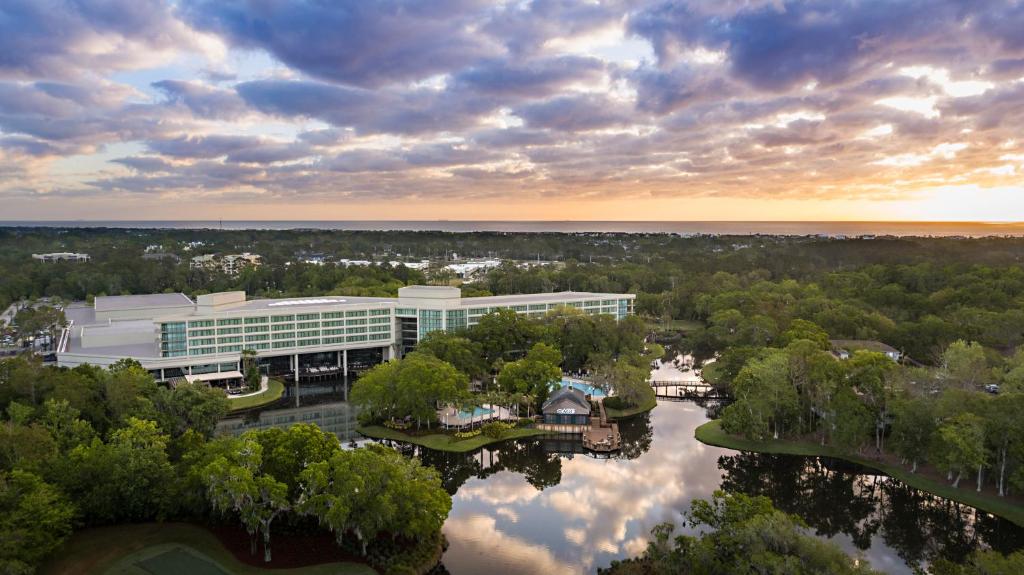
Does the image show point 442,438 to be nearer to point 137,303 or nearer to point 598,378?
point 598,378

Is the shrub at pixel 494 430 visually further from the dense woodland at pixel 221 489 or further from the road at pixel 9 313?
the road at pixel 9 313

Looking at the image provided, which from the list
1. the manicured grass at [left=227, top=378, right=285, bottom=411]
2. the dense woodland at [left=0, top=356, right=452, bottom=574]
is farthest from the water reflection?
the manicured grass at [left=227, top=378, right=285, bottom=411]

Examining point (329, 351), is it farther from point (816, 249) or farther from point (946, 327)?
point (816, 249)

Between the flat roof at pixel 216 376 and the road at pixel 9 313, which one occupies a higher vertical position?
the road at pixel 9 313

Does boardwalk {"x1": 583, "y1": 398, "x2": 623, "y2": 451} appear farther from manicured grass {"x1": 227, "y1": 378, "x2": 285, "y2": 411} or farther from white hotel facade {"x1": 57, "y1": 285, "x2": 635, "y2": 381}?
manicured grass {"x1": 227, "y1": 378, "x2": 285, "y2": 411}

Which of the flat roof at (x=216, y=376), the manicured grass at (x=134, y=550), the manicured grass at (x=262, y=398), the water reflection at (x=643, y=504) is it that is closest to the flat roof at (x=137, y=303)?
the flat roof at (x=216, y=376)

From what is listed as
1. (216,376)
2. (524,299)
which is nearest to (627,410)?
(524,299)
